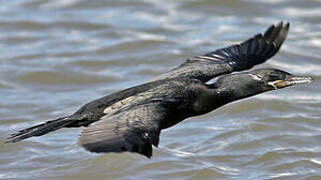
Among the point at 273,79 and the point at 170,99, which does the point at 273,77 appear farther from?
the point at 170,99

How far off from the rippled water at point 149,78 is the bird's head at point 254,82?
37.4 inches

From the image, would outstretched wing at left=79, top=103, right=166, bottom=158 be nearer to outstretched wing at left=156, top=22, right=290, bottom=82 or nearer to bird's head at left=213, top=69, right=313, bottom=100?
bird's head at left=213, top=69, right=313, bottom=100

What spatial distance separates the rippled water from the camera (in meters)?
9.80

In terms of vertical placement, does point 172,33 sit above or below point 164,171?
above

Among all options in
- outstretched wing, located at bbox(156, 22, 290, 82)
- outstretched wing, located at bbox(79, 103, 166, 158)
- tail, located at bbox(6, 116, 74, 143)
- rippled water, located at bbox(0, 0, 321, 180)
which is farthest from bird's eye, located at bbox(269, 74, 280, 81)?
tail, located at bbox(6, 116, 74, 143)

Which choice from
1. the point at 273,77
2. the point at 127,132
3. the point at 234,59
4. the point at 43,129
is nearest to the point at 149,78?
the point at 234,59

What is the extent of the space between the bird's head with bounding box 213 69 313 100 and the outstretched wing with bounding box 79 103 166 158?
1.13 m

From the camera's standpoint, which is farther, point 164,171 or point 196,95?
point 164,171

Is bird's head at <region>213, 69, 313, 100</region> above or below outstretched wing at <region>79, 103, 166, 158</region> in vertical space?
above

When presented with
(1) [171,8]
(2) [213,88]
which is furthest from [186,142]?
(1) [171,8]

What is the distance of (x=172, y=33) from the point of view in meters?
14.2

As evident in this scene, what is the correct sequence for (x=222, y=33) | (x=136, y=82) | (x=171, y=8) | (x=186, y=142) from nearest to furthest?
(x=186, y=142), (x=136, y=82), (x=222, y=33), (x=171, y=8)

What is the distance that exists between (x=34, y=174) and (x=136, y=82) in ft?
9.73

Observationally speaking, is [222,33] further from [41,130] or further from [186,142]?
[41,130]
